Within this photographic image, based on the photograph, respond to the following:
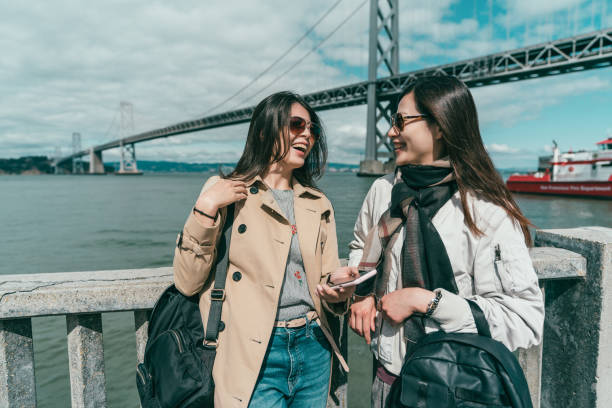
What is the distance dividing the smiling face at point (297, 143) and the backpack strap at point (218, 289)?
0.31 meters

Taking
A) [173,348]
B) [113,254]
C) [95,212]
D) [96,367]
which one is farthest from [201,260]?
[95,212]

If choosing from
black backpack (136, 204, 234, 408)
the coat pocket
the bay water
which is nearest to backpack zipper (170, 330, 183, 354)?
black backpack (136, 204, 234, 408)

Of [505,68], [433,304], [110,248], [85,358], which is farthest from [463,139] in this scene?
[505,68]

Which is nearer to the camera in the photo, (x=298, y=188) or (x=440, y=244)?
(x=440, y=244)

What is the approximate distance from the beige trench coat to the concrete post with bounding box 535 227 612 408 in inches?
35.1

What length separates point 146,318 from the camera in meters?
1.12

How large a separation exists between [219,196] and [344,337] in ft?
2.21

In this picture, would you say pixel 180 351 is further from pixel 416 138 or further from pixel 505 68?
pixel 505 68

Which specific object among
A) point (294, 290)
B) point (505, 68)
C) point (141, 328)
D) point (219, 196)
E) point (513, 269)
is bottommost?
point (141, 328)

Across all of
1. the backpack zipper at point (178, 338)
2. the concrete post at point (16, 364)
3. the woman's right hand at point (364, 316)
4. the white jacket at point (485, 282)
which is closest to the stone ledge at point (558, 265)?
the white jacket at point (485, 282)

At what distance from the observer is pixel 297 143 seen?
1.29m

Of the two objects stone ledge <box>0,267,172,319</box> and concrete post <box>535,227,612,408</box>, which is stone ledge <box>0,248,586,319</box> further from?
concrete post <box>535,227,612,408</box>

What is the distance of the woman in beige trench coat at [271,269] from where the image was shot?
1012 mm

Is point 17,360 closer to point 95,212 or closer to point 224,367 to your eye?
point 224,367
